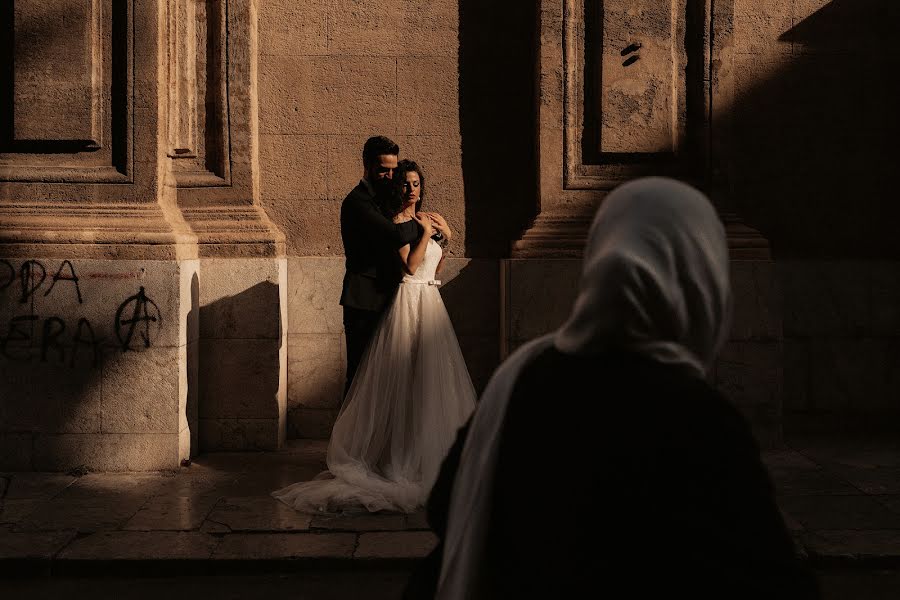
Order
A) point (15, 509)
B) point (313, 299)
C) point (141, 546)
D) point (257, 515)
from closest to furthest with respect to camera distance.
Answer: point (141, 546)
point (257, 515)
point (15, 509)
point (313, 299)

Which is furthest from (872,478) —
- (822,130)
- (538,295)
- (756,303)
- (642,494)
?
(642,494)

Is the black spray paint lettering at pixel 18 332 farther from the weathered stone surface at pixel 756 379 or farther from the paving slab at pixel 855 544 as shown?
the paving slab at pixel 855 544

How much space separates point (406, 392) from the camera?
636 cm

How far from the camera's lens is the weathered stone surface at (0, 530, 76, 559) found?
16.7 feet

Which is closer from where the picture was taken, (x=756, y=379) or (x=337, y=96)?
(x=756, y=379)

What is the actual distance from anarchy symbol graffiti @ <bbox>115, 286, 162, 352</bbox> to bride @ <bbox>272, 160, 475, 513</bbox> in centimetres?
148

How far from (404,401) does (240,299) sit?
1849mm

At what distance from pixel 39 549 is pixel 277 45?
4.36m

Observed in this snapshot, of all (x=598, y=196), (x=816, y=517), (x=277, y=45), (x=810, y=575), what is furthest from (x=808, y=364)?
(x=810, y=575)

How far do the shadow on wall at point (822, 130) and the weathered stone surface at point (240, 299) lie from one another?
361 centimetres

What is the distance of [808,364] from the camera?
819 cm

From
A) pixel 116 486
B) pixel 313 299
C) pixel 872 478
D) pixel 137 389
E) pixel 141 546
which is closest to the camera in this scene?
pixel 141 546

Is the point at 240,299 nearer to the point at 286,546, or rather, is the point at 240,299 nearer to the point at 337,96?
the point at 337,96

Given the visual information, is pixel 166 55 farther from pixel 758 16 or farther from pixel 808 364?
pixel 808 364
